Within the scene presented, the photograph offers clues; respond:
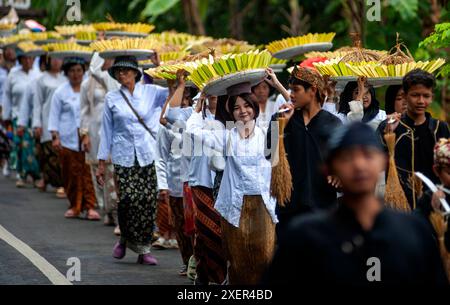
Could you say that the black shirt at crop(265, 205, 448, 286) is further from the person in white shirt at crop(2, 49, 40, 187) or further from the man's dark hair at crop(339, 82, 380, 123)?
the person in white shirt at crop(2, 49, 40, 187)

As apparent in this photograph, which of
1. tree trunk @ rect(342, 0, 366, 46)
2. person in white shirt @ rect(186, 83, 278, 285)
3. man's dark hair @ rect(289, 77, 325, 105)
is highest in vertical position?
tree trunk @ rect(342, 0, 366, 46)

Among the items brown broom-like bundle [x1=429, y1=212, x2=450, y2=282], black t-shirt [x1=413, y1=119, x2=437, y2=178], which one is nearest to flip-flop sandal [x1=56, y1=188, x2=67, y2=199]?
black t-shirt [x1=413, y1=119, x2=437, y2=178]

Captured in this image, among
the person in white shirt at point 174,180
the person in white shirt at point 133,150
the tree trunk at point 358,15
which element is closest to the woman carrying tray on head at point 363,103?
the person in white shirt at point 174,180

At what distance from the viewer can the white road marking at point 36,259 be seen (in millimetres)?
11844

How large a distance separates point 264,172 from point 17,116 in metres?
12.6

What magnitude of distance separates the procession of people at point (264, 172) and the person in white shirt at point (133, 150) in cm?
1

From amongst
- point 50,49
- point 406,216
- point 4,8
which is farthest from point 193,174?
point 4,8

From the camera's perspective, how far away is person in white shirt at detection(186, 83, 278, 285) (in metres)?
10.6

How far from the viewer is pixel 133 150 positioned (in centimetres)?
1371

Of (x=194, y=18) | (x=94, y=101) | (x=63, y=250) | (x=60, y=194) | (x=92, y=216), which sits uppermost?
(x=194, y=18)

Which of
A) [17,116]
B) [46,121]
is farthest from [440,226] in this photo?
[17,116]

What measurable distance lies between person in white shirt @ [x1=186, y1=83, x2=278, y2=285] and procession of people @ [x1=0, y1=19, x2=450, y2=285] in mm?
11

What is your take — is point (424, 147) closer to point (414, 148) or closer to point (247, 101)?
Result: point (414, 148)
